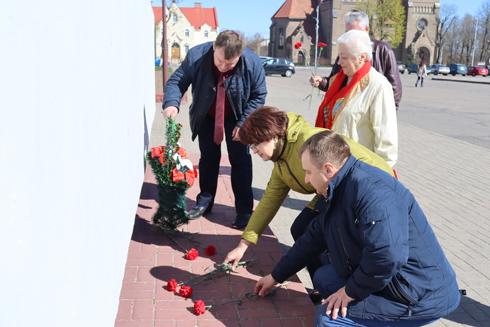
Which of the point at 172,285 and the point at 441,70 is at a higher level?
the point at 441,70

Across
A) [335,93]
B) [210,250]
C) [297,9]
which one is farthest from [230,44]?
[297,9]

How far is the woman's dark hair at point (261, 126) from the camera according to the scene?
274 centimetres

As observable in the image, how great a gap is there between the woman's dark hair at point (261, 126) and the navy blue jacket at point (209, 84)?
1.25m

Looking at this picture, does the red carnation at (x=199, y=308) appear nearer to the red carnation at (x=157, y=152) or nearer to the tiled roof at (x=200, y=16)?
the red carnation at (x=157, y=152)

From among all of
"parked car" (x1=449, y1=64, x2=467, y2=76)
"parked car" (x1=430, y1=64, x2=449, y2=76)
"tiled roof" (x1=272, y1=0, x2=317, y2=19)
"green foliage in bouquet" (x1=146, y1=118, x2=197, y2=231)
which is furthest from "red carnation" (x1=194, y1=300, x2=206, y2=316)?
"tiled roof" (x1=272, y1=0, x2=317, y2=19)

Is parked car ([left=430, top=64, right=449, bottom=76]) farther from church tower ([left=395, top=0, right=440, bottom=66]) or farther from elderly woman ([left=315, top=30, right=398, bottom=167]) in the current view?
elderly woman ([left=315, top=30, right=398, bottom=167])

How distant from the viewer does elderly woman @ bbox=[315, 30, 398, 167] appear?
3.29 meters

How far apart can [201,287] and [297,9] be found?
7055 cm

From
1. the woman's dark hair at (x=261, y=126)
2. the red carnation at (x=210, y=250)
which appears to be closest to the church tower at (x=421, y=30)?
the red carnation at (x=210, y=250)

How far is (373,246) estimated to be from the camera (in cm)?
203

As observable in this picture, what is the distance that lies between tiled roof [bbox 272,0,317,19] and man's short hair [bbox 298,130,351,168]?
70029 mm

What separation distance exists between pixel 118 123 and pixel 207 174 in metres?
1.88

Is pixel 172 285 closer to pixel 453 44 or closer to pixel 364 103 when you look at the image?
pixel 364 103

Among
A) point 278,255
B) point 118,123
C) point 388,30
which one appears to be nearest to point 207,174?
point 278,255
